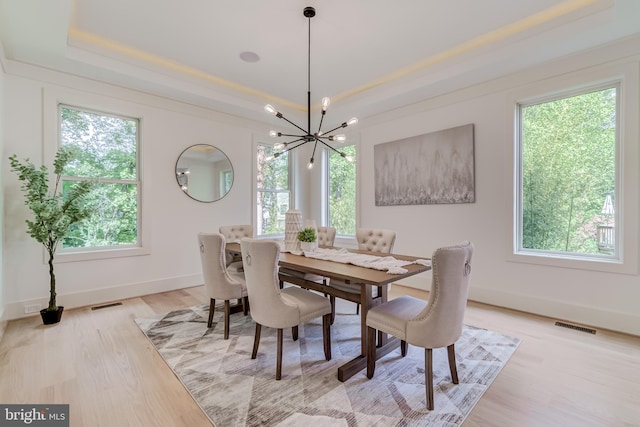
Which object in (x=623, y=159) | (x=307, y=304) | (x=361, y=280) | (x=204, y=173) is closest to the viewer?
(x=361, y=280)

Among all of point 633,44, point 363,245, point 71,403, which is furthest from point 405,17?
point 71,403

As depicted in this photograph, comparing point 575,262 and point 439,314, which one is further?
point 575,262

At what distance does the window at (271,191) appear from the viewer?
17.0 feet

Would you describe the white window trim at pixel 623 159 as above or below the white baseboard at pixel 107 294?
above

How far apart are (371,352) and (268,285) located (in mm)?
874

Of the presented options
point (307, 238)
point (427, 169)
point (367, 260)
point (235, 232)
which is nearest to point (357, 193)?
point (427, 169)

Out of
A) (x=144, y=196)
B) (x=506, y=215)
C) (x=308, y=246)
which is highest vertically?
(x=144, y=196)

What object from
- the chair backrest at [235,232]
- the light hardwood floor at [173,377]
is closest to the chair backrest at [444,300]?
the light hardwood floor at [173,377]

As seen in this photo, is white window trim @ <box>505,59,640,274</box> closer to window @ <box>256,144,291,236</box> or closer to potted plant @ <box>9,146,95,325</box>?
window @ <box>256,144,291,236</box>

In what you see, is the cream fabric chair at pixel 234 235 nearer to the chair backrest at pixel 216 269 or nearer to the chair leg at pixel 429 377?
the chair backrest at pixel 216 269

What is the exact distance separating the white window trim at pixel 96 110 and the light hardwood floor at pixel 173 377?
854 millimetres

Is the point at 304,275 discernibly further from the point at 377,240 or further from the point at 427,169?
the point at 427,169

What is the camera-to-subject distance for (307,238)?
112 inches

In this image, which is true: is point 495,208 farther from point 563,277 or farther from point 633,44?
point 633,44
